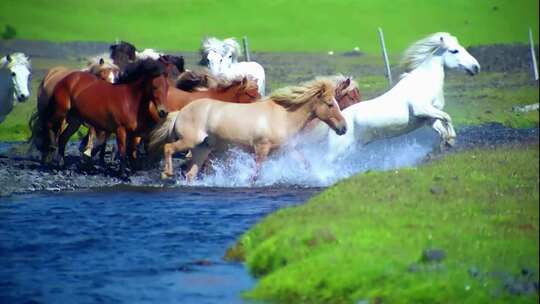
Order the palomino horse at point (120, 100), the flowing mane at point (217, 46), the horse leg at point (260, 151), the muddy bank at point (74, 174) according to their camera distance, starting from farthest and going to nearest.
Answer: the flowing mane at point (217, 46) < the palomino horse at point (120, 100) < the muddy bank at point (74, 174) < the horse leg at point (260, 151)

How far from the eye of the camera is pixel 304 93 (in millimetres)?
17719

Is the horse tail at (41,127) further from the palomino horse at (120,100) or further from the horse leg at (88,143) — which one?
the horse leg at (88,143)

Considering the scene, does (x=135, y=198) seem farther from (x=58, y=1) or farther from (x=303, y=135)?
(x=58, y=1)

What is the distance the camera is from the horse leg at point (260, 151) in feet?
57.6

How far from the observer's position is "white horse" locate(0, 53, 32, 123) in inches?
890

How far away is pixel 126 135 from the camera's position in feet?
63.9

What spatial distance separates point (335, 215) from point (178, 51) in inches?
1350

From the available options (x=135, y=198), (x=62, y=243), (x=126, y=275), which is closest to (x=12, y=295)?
(x=126, y=275)

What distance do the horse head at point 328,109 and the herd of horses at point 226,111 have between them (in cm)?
1

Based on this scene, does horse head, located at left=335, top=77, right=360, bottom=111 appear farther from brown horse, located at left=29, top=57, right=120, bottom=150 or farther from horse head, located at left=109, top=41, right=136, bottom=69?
horse head, located at left=109, top=41, right=136, bottom=69

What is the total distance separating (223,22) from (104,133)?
25.1m

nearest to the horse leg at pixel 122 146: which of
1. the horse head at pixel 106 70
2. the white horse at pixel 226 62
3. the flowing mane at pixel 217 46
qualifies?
the horse head at pixel 106 70

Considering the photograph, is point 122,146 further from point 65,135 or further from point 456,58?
point 456,58

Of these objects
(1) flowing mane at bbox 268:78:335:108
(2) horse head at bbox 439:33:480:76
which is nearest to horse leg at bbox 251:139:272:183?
(1) flowing mane at bbox 268:78:335:108
